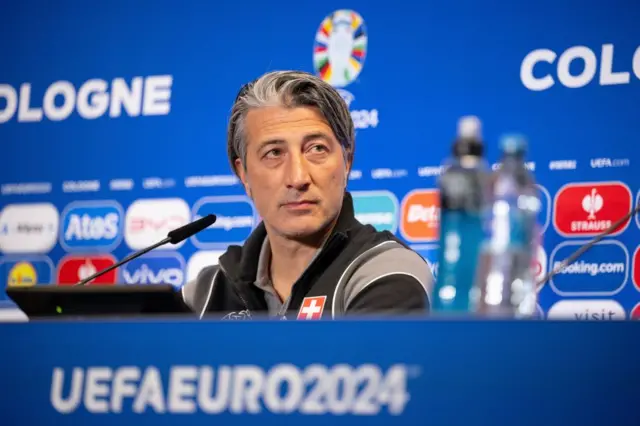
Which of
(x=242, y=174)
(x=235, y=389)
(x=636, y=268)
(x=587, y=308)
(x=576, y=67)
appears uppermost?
(x=576, y=67)

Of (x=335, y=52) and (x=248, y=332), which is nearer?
(x=248, y=332)

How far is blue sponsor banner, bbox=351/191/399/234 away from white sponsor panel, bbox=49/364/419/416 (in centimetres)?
213

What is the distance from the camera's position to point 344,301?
187 cm

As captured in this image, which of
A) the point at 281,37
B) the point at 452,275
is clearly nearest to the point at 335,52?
the point at 281,37

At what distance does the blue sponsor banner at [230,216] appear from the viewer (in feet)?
10.6

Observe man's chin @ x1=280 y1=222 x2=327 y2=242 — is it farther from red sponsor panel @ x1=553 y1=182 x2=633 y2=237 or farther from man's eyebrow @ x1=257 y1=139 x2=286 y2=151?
red sponsor panel @ x1=553 y1=182 x2=633 y2=237

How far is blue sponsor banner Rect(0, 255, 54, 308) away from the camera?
3498 millimetres

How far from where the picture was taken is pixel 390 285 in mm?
1774

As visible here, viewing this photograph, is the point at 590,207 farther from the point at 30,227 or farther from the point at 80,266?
the point at 30,227

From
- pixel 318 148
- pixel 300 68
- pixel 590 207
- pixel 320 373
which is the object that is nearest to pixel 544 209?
pixel 590 207

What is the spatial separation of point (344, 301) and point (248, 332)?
963mm

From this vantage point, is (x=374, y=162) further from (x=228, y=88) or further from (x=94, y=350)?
(x=94, y=350)

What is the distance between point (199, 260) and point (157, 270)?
16 centimetres

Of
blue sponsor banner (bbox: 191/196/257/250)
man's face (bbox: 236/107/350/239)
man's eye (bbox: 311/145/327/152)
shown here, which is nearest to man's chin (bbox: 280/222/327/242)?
man's face (bbox: 236/107/350/239)
